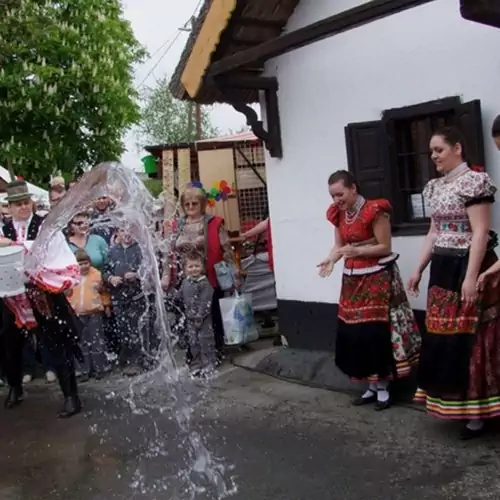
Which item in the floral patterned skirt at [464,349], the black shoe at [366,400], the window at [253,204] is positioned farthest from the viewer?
the window at [253,204]

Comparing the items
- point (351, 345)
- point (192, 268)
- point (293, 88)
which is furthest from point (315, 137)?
point (351, 345)

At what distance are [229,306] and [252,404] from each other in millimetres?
1638

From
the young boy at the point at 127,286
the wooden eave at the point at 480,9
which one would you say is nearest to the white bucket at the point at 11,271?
the young boy at the point at 127,286

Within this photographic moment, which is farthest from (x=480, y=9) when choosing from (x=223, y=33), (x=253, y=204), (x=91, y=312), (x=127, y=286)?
(x=253, y=204)

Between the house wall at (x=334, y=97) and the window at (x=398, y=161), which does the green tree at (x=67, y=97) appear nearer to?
→ the house wall at (x=334, y=97)

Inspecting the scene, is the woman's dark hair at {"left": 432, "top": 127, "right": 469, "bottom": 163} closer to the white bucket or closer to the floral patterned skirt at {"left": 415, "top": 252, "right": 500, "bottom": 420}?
the floral patterned skirt at {"left": 415, "top": 252, "right": 500, "bottom": 420}

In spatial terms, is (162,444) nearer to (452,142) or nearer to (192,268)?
(192,268)

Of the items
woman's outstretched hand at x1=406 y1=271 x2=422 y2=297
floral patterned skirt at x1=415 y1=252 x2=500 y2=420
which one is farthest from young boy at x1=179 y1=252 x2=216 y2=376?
floral patterned skirt at x1=415 y1=252 x2=500 y2=420

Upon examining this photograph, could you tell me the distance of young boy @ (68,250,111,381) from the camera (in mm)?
7715

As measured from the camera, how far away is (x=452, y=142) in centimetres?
478

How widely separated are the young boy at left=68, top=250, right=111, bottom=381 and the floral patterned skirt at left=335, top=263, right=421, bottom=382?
2986mm

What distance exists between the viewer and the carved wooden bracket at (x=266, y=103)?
7.02 metres

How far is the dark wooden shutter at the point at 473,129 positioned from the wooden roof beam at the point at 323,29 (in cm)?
87

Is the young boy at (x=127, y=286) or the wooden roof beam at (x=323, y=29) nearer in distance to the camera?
the wooden roof beam at (x=323, y=29)
